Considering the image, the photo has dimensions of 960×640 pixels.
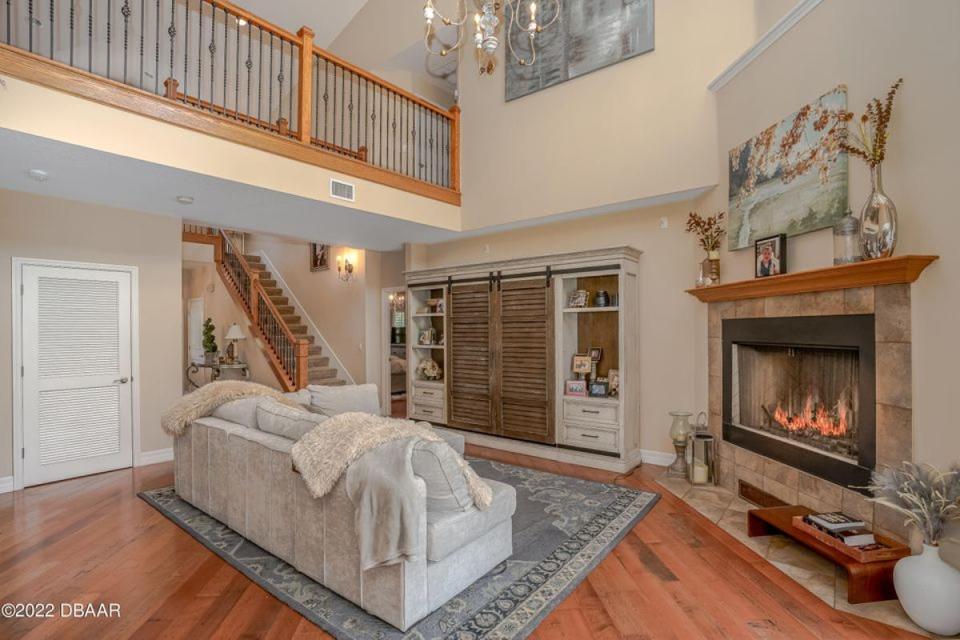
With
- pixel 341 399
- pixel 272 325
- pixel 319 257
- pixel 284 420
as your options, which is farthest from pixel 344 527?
pixel 319 257

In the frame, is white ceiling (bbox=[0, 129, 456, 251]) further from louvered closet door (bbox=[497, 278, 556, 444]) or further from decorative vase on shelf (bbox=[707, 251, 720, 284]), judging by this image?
decorative vase on shelf (bbox=[707, 251, 720, 284])

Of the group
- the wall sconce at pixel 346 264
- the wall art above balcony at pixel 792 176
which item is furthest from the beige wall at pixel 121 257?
the wall art above balcony at pixel 792 176

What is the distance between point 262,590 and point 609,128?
4585mm

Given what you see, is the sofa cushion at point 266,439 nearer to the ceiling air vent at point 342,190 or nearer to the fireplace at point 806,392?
the ceiling air vent at point 342,190

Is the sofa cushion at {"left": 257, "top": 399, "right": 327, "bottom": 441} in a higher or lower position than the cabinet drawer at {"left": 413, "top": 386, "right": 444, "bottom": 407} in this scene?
higher

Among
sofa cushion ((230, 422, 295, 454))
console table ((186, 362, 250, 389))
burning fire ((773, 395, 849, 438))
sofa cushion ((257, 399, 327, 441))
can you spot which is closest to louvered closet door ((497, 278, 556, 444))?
burning fire ((773, 395, 849, 438))

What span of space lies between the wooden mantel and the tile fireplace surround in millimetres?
10

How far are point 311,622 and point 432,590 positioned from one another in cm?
58

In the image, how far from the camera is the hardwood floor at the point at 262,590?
2.17 meters

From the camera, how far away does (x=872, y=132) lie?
2.68m

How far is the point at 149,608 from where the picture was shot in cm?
234

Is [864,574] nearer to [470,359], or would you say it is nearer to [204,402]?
[470,359]

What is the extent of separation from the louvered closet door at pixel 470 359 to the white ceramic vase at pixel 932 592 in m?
3.77

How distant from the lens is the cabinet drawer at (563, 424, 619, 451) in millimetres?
4582
